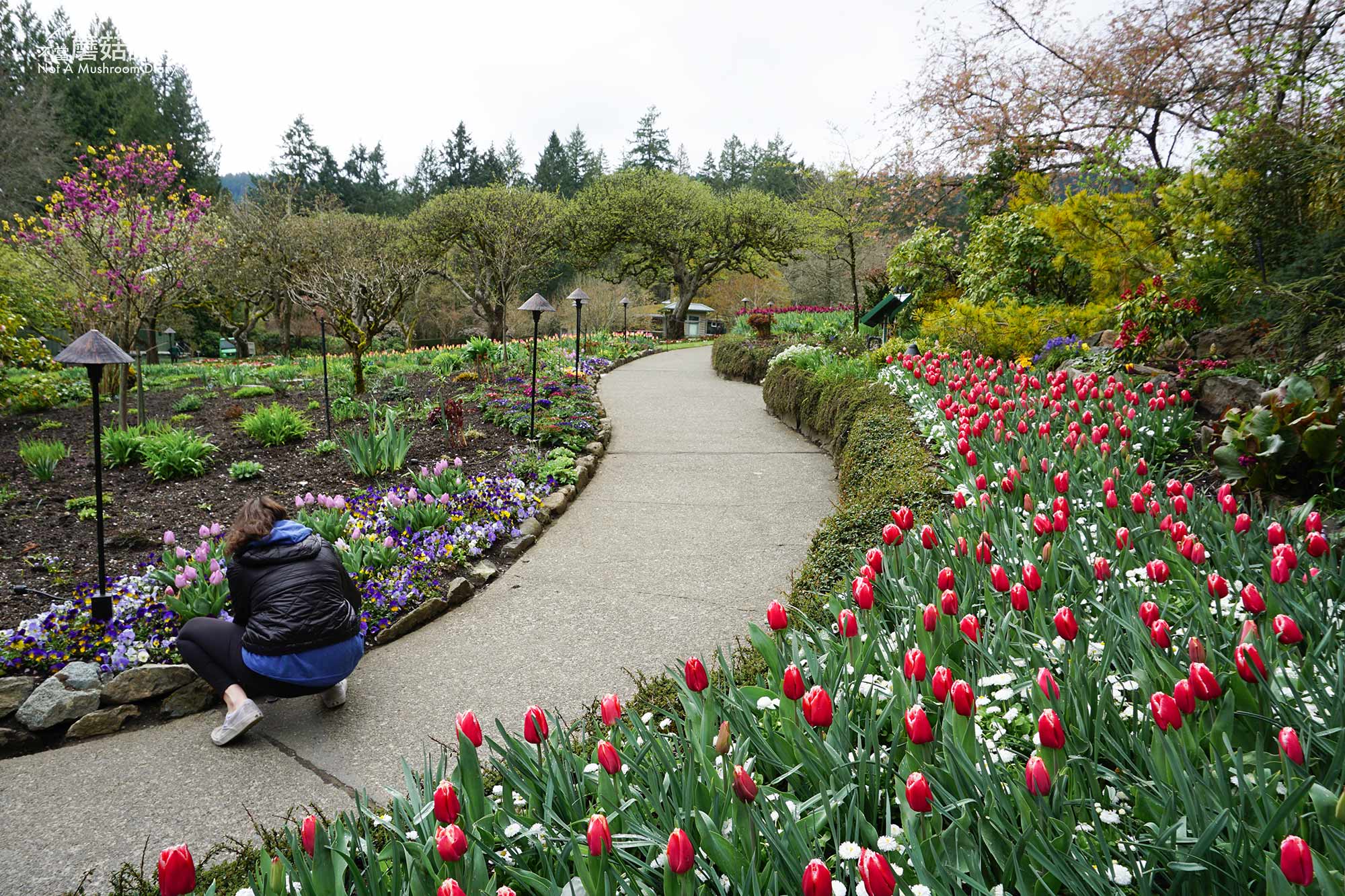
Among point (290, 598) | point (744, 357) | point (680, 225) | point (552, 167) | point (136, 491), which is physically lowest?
point (136, 491)

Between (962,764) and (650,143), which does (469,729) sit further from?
(650,143)

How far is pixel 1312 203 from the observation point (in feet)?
16.8

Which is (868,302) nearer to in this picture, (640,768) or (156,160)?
(156,160)

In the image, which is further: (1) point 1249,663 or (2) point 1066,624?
(2) point 1066,624

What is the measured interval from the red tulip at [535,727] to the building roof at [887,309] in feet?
36.2

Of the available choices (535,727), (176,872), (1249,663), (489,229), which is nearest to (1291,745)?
(1249,663)

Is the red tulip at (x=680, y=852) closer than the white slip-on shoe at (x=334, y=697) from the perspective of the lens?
Yes

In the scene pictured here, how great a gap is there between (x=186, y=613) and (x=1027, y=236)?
9.75 meters

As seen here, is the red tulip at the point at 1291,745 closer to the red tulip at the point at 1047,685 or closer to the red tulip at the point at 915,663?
the red tulip at the point at 1047,685

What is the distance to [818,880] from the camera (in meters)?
1.08

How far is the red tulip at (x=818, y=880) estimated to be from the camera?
42.6 inches

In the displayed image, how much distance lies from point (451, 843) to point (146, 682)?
119 inches

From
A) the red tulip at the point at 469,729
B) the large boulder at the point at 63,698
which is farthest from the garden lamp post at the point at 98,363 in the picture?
the red tulip at the point at 469,729

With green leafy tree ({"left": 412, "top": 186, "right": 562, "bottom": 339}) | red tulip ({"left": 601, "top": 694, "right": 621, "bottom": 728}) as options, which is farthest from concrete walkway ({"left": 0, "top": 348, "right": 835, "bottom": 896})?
green leafy tree ({"left": 412, "top": 186, "right": 562, "bottom": 339})
